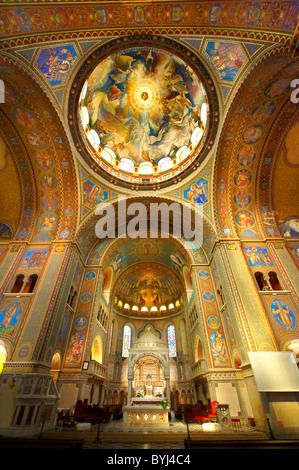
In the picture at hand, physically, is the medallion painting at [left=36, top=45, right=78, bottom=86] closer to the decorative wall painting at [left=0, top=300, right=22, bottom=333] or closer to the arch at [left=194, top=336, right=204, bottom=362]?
the decorative wall painting at [left=0, top=300, right=22, bottom=333]

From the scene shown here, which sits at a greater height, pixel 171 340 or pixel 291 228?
pixel 291 228

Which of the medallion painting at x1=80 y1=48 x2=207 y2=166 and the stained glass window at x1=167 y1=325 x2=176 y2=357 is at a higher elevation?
the medallion painting at x1=80 y1=48 x2=207 y2=166

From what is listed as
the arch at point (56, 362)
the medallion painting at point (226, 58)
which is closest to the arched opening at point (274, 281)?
the medallion painting at point (226, 58)

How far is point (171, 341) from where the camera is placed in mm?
25391

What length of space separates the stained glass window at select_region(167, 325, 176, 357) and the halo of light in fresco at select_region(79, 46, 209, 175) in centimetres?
1864

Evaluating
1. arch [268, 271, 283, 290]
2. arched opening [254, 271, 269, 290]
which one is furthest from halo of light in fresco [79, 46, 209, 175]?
arch [268, 271, 283, 290]

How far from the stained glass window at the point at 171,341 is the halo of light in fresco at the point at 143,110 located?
61.1ft

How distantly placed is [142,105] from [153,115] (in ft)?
3.77

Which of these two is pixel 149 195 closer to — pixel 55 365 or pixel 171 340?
pixel 55 365

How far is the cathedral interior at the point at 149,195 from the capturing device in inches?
379

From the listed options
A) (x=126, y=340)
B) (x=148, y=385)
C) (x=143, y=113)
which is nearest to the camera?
(x=143, y=113)

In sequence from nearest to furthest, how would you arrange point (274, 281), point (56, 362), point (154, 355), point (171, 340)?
point (56, 362) < point (274, 281) < point (154, 355) < point (171, 340)

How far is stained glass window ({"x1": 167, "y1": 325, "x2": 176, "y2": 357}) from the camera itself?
24.6m

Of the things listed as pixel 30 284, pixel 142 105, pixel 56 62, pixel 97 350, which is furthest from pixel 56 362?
pixel 142 105
